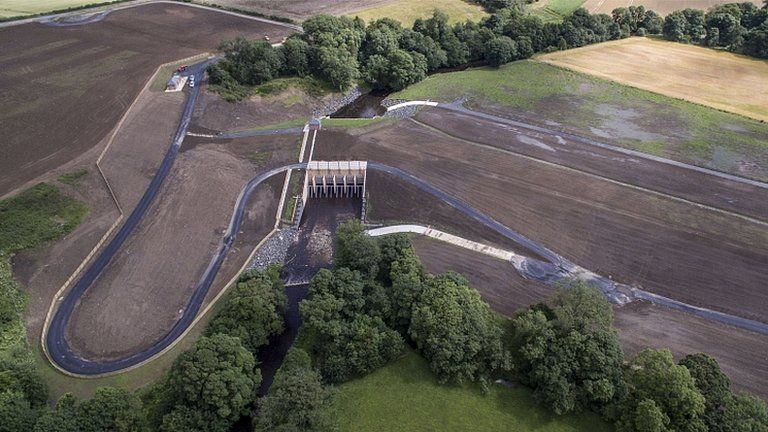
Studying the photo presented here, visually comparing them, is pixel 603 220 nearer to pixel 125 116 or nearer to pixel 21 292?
pixel 21 292

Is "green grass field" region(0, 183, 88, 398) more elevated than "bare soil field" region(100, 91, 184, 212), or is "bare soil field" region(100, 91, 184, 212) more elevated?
"bare soil field" region(100, 91, 184, 212)

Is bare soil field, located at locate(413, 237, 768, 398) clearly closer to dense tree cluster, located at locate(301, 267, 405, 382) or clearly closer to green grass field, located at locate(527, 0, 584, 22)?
dense tree cluster, located at locate(301, 267, 405, 382)

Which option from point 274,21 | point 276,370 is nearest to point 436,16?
point 274,21

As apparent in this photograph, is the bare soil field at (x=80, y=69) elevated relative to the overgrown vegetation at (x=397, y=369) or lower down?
elevated

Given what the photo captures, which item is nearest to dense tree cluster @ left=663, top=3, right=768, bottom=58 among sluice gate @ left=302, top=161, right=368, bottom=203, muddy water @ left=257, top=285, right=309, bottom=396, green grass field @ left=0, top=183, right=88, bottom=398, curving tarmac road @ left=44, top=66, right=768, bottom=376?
curving tarmac road @ left=44, top=66, right=768, bottom=376

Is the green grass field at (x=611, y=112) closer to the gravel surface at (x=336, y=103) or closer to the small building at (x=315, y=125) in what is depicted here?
the gravel surface at (x=336, y=103)

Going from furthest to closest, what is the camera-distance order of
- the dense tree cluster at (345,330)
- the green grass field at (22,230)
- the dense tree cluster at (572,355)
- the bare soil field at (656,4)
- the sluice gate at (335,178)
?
the bare soil field at (656,4), the sluice gate at (335,178), the green grass field at (22,230), the dense tree cluster at (345,330), the dense tree cluster at (572,355)

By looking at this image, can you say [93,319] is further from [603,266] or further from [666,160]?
[666,160]

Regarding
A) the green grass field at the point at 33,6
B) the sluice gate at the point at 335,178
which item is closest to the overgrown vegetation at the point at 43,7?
the green grass field at the point at 33,6
